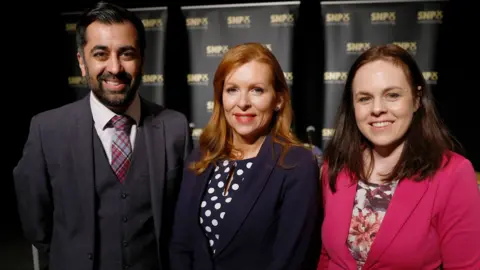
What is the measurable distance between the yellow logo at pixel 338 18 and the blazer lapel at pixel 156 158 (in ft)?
10.2

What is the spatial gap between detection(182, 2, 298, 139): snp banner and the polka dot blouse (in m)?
2.99

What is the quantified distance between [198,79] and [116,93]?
9.93 ft

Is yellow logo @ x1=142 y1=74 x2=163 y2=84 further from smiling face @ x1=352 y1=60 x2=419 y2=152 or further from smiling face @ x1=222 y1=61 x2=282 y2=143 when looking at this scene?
smiling face @ x1=352 y1=60 x2=419 y2=152

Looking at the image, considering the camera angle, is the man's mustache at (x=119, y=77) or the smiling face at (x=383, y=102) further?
the man's mustache at (x=119, y=77)

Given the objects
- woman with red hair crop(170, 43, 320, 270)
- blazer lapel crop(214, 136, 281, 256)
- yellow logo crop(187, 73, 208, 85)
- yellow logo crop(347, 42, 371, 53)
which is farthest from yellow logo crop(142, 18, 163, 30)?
blazer lapel crop(214, 136, 281, 256)

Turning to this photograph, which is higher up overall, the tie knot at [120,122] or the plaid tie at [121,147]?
the tie knot at [120,122]

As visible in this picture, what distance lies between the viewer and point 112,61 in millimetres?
1519

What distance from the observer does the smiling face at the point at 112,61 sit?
151 cm

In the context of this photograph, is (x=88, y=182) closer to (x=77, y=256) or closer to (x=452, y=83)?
(x=77, y=256)

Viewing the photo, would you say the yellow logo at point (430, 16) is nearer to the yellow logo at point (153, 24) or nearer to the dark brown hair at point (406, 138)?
A: the yellow logo at point (153, 24)

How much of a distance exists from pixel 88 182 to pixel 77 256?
12.7 inches

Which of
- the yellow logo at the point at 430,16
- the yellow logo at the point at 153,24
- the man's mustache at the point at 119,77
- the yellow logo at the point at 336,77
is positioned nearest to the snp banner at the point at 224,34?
the yellow logo at the point at 153,24

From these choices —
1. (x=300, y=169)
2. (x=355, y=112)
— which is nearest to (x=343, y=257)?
(x=300, y=169)

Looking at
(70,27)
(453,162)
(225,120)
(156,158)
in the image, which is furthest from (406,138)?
(70,27)
